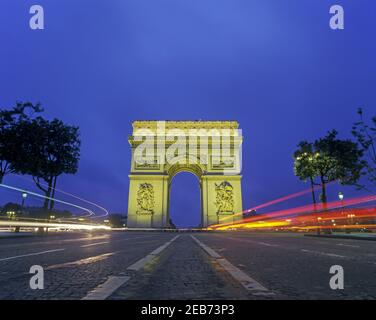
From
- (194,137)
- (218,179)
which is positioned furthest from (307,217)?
(194,137)

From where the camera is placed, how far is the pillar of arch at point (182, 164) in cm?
4834

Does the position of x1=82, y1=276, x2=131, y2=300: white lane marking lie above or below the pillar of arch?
below

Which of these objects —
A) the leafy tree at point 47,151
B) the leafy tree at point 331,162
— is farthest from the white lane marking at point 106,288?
the leafy tree at point 331,162

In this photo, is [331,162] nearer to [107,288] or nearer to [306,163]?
[306,163]

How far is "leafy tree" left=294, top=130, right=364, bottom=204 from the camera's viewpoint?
3356 cm

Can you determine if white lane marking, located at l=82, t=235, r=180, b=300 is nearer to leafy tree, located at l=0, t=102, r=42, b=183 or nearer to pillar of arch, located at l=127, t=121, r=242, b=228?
leafy tree, located at l=0, t=102, r=42, b=183

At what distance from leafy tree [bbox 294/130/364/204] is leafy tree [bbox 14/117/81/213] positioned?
81.2 feet

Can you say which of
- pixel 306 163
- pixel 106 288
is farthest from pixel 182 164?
pixel 106 288

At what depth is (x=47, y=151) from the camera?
28438mm

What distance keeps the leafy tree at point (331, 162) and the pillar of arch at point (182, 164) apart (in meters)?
15.1

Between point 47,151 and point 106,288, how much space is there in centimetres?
2781

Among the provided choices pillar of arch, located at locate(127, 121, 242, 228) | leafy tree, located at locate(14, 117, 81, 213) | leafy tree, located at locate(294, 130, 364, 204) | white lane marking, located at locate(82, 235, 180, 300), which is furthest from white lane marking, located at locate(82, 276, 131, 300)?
pillar of arch, located at locate(127, 121, 242, 228)
